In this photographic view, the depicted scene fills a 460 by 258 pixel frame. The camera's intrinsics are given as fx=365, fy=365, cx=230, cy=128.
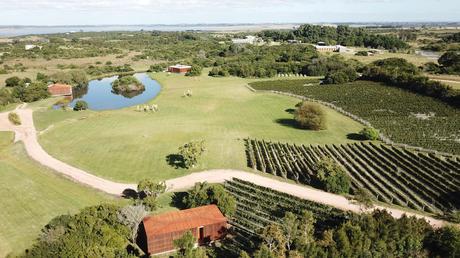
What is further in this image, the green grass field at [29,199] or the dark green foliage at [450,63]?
the dark green foliage at [450,63]

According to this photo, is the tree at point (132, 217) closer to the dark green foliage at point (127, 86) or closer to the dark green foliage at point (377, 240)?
the dark green foliage at point (377, 240)

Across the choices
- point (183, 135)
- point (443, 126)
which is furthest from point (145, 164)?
point (443, 126)

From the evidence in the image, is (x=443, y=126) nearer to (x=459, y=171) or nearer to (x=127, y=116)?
(x=459, y=171)

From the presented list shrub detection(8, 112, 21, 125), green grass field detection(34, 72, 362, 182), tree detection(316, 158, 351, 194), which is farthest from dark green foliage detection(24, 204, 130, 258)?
shrub detection(8, 112, 21, 125)

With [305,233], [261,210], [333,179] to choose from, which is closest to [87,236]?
[261,210]

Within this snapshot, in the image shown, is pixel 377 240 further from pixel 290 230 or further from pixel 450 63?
pixel 450 63

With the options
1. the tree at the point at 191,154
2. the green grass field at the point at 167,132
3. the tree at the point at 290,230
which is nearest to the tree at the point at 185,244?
the tree at the point at 290,230
